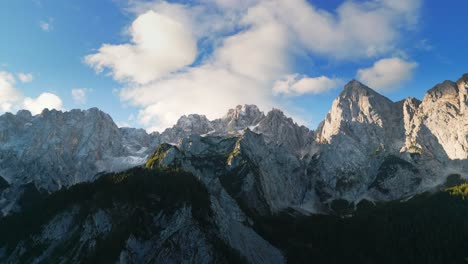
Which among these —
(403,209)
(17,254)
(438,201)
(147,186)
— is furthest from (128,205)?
(438,201)

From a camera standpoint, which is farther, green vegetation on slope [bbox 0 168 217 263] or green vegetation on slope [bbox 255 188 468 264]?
green vegetation on slope [bbox 255 188 468 264]

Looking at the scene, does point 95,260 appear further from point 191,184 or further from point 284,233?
point 284,233

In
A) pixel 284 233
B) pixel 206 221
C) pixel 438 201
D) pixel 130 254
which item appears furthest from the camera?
pixel 438 201

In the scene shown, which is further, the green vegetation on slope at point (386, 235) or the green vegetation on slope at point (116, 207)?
the green vegetation on slope at point (386, 235)

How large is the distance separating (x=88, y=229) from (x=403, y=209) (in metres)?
143

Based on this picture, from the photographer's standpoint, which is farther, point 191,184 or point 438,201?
→ point 438,201

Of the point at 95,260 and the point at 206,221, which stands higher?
the point at 206,221

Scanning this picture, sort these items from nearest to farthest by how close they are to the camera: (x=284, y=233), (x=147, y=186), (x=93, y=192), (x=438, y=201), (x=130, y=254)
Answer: (x=130, y=254), (x=147, y=186), (x=93, y=192), (x=284, y=233), (x=438, y=201)

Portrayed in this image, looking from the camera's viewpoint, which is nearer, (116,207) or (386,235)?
(116,207)

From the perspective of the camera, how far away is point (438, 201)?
606ft

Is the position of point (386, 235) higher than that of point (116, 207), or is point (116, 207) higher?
point (116, 207)

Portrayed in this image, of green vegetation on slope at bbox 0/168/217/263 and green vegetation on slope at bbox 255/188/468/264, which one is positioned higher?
green vegetation on slope at bbox 0/168/217/263

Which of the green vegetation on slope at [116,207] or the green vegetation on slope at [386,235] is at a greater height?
the green vegetation on slope at [116,207]

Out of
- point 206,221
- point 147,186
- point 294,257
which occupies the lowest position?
point 294,257
